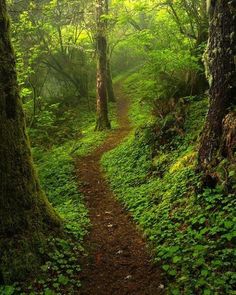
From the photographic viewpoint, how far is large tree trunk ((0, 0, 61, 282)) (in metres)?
5.05

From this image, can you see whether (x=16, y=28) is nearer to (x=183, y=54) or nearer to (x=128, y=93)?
(x=183, y=54)

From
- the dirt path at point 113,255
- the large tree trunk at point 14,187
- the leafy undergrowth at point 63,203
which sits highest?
the large tree trunk at point 14,187

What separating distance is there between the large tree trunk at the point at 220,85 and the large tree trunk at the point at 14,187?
122 inches

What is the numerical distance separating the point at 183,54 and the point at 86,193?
5141 millimetres

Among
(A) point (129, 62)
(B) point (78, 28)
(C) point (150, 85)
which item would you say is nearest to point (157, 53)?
(C) point (150, 85)

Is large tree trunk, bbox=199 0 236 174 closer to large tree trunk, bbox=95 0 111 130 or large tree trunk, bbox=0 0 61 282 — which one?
large tree trunk, bbox=0 0 61 282

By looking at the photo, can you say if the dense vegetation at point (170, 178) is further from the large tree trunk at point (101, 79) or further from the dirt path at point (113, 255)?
the dirt path at point (113, 255)

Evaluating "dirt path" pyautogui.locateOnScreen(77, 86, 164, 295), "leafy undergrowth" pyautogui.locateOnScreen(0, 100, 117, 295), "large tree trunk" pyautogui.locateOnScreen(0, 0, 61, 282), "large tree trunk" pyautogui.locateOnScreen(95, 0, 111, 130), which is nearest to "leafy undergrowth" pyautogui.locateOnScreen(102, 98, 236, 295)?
"dirt path" pyautogui.locateOnScreen(77, 86, 164, 295)

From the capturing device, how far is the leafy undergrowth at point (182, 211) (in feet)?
14.7

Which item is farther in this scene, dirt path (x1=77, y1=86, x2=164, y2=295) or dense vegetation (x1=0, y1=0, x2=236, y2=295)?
dirt path (x1=77, y1=86, x2=164, y2=295)

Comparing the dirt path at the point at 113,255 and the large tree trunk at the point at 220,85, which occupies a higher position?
the large tree trunk at the point at 220,85

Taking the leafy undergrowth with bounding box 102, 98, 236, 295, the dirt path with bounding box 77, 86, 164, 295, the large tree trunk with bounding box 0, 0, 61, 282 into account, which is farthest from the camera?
the large tree trunk with bounding box 0, 0, 61, 282

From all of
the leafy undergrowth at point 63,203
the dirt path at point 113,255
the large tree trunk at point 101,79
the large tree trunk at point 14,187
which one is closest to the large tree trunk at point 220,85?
the dirt path at point 113,255

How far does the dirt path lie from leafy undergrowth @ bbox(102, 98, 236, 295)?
22 cm
